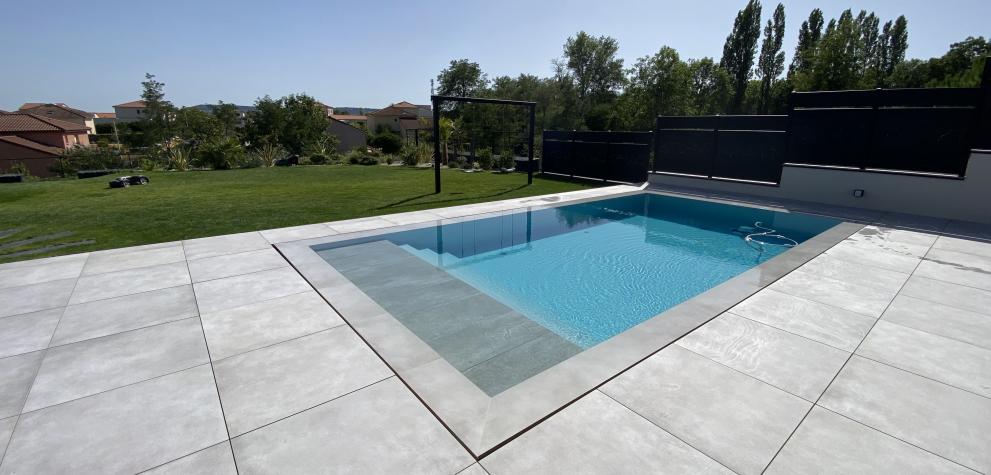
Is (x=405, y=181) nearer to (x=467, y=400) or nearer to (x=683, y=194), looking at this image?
(x=683, y=194)

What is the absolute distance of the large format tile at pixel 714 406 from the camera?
8.04ft

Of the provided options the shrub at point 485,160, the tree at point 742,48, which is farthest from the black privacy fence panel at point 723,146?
the tree at point 742,48

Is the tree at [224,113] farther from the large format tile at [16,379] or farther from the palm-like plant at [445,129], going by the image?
the large format tile at [16,379]

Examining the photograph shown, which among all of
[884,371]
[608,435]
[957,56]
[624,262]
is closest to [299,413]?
[608,435]

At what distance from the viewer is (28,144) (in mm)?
36156

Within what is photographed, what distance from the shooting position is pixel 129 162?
2783 centimetres

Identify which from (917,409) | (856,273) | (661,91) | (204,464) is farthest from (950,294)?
(661,91)

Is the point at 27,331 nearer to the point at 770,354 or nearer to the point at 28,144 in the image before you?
the point at 770,354

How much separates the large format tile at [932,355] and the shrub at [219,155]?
74.9 ft

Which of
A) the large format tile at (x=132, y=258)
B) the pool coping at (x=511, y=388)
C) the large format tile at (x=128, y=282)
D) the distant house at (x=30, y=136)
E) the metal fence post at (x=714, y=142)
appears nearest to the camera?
the pool coping at (x=511, y=388)

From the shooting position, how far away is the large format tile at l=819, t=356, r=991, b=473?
2488 millimetres

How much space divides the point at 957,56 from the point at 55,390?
207 ft

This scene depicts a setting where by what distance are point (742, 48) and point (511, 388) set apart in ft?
171

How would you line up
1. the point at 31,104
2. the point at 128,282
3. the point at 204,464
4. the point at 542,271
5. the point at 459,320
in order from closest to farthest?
the point at 204,464, the point at 459,320, the point at 128,282, the point at 542,271, the point at 31,104
